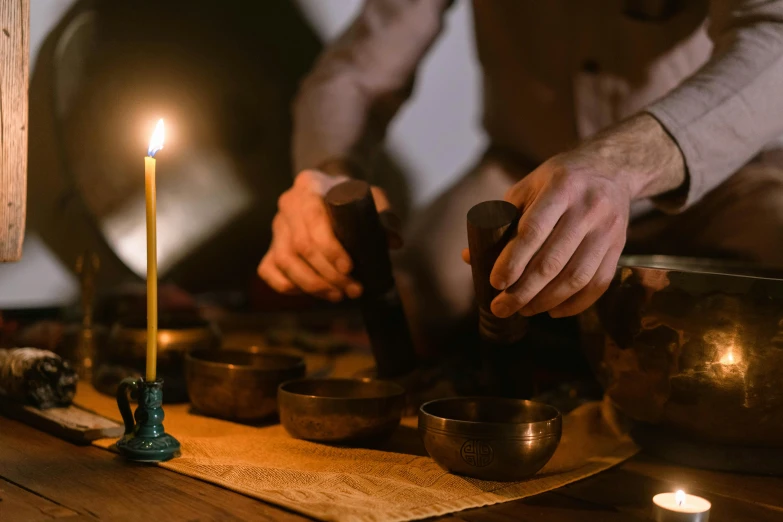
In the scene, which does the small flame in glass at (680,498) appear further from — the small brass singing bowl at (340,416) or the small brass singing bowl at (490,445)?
the small brass singing bowl at (340,416)

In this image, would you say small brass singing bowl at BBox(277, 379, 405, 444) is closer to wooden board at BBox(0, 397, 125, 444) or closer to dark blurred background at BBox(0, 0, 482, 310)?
wooden board at BBox(0, 397, 125, 444)

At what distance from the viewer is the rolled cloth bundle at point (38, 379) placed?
43.9 inches

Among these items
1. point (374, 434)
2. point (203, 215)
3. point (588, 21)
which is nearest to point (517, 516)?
point (374, 434)

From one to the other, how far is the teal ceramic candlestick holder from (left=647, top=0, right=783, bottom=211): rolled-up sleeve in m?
0.74

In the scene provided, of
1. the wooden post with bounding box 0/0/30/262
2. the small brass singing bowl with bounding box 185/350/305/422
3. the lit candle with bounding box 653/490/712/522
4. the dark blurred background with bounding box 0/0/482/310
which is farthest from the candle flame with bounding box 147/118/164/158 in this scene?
the dark blurred background with bounding box 0/0/482/310

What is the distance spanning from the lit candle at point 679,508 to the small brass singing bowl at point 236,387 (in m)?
0.54

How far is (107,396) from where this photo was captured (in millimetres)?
1315

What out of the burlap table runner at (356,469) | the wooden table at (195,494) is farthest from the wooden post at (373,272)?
the wooden table at (195,494)

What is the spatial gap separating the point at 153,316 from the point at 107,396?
49 centimetres

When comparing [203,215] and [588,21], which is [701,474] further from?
[203,215]

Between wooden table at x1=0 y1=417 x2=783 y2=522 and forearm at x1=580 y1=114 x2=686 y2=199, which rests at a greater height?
forearm at x1=580 y1=114 x2=686 y2=199

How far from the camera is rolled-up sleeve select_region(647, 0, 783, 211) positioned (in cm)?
111

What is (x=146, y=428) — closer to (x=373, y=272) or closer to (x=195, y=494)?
(x=195, y=494)

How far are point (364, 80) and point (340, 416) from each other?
3.13ft
